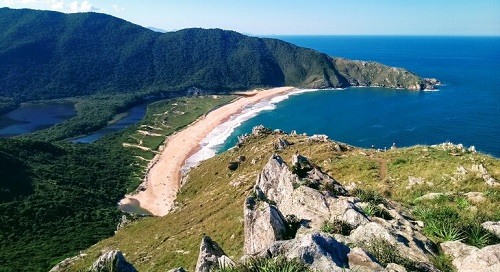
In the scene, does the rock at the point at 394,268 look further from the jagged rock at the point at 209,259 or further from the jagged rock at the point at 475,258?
the jagged rock at the point at 209,259

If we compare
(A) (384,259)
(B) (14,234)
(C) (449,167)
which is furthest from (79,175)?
(A) (384,259)

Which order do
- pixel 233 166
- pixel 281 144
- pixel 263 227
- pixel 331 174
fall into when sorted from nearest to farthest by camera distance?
pixel 263 227 → pixel 331 174 → pixel 281 144 → pixel 233 166

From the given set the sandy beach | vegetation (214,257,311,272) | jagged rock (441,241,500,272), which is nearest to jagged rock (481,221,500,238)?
jagged rock (441,241,500,272)

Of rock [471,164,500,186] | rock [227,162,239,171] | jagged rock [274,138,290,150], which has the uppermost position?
rock [471,164,500,186]

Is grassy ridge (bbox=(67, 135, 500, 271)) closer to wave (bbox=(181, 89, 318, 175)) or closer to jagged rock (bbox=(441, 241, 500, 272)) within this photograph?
jagged rock (bbox=(441, 241, 500, 272))

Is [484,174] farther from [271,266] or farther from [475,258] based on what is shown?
[271,266]

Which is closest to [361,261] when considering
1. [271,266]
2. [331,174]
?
[271,266]
